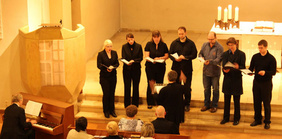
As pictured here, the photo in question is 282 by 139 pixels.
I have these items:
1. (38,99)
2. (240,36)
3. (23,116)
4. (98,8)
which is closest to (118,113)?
(38,99)

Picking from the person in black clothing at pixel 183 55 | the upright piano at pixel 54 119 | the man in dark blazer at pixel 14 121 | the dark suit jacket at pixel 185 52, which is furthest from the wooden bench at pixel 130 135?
the dark suit jacket at pixel 185 52

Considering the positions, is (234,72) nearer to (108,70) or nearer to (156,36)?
(156,36)

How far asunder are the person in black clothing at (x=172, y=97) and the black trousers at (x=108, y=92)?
1665 millimetres

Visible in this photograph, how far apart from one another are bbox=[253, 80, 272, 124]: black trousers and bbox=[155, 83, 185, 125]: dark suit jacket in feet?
5.36

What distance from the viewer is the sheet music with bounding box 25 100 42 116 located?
747 centimetres

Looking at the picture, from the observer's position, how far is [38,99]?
784 cm

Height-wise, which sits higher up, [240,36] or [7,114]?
[240,36]

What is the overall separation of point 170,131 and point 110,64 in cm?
264

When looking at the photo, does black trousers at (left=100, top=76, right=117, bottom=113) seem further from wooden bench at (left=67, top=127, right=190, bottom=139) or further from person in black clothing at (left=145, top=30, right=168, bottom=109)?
wooden bench at (left=67, top=127, right=190, bottom=139)

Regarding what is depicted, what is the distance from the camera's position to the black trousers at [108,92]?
340 inches

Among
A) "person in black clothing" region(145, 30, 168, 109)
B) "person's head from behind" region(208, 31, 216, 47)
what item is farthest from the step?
"person's head from behind" region(208, 31, 216, 47)

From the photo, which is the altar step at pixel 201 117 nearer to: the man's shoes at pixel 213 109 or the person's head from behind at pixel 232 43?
the man's shoes at pixel 213 109

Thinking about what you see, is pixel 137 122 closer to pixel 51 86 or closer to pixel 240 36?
pixel 51 86

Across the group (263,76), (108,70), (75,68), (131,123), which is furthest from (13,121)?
(263,76)
